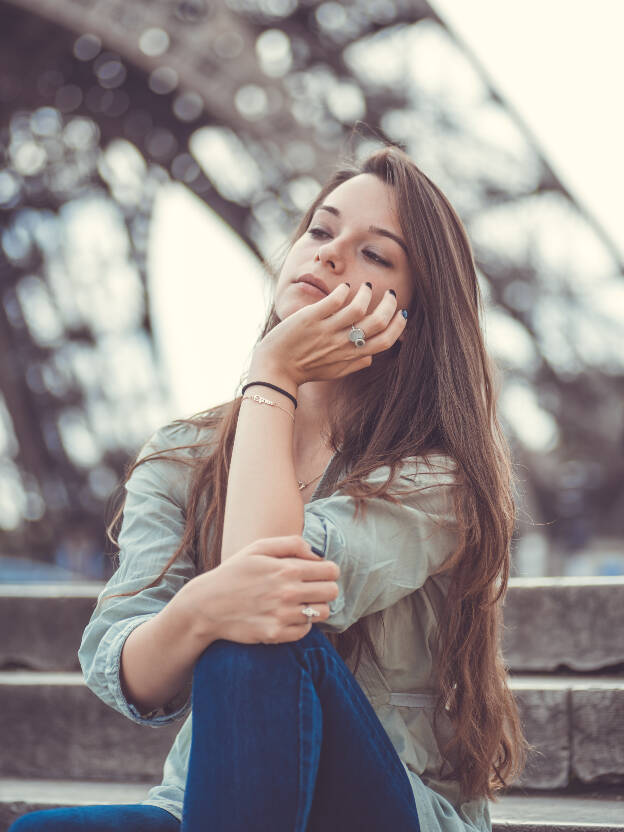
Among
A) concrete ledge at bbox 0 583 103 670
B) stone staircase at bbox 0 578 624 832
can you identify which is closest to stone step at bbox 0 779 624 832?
stone staircase at bbox 0 578 624 832

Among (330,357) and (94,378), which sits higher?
(330,357)

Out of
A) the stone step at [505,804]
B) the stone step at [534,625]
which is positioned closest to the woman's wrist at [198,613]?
the stone step at [505,804]

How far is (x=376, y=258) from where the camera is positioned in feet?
5.65

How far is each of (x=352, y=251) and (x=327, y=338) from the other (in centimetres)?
22

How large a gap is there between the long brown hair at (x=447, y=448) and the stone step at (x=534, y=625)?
87 cm

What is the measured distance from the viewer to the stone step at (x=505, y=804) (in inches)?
69.9

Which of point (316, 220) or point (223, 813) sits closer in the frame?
point (223, 813)

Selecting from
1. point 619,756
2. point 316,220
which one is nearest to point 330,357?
point 316,220

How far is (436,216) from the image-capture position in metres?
1.74

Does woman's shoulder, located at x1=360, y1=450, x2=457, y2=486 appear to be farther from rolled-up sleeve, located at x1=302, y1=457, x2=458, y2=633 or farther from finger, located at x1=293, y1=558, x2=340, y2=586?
finger, located at x1=293, y1=558, x2=340, y2=586

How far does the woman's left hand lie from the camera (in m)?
1.55

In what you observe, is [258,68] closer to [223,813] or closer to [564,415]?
[564,415]

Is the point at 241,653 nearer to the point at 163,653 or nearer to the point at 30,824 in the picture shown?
the point at 163,653

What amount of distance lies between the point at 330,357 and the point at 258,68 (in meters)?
6.31
